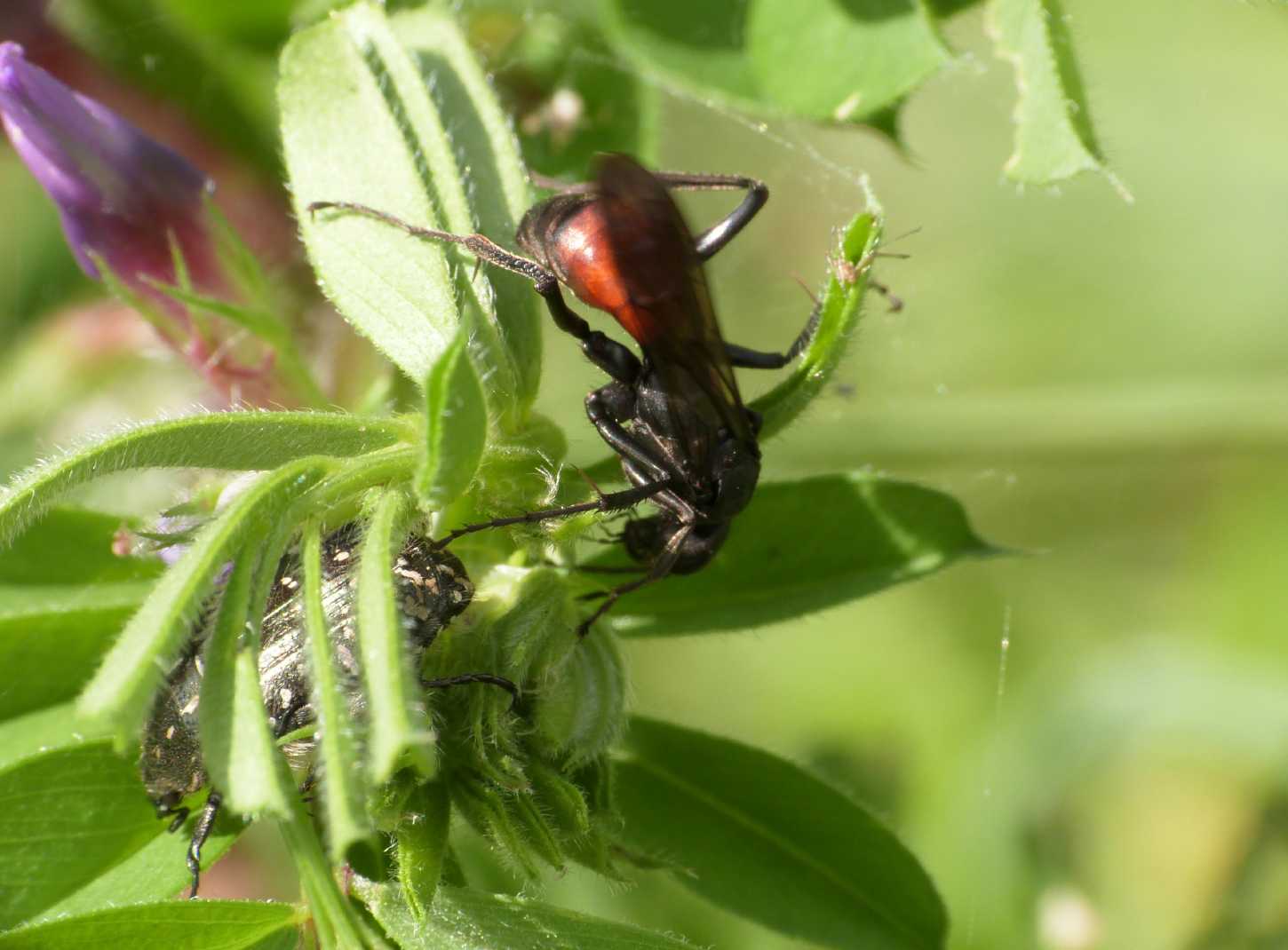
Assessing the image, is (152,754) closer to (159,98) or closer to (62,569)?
(62,569)

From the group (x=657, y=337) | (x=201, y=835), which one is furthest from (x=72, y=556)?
(x=657, y=337)

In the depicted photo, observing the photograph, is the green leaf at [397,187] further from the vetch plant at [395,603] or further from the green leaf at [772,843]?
the green leaf at [772,843]

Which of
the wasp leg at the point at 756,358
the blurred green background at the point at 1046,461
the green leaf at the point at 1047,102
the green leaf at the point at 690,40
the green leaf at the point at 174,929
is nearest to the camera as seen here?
the green leaf at the point at 174,929

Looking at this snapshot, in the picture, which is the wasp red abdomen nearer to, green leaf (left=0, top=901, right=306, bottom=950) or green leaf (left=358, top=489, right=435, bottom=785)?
green leaf (left=358, top=489, right=435, bottom=785)

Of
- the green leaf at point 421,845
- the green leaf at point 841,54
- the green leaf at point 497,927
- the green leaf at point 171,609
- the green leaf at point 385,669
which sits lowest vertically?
the green leaf at point 497,927

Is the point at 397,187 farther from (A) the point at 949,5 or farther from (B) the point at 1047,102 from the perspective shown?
(A) the point at 949,5

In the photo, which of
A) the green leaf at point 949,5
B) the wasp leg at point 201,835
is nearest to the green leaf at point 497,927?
the wasp leg at point 201,835

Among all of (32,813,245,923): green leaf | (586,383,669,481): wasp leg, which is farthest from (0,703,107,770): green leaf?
(586,383,669,481): wasp leg
